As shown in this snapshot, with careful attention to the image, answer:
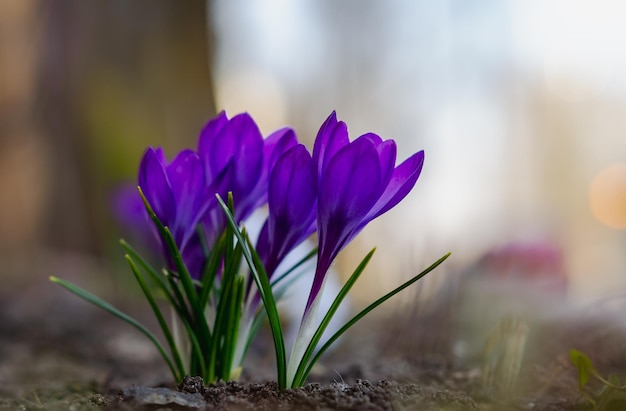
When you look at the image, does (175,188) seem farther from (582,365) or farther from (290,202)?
(582,365)

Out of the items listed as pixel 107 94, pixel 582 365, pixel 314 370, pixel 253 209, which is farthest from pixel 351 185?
pixel 107 94

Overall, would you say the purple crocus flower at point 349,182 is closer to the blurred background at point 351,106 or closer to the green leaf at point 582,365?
the green leaf at point 582,365

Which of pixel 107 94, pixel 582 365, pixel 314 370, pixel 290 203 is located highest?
pixel 107 94

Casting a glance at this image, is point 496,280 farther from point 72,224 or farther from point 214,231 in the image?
point 72,224

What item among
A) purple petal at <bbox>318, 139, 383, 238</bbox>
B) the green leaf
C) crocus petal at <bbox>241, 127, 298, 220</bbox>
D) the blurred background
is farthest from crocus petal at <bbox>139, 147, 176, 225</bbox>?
the blurred background

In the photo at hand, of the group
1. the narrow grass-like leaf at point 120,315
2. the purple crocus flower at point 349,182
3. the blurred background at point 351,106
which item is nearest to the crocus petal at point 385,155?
the purple crocus flower at point 349,182

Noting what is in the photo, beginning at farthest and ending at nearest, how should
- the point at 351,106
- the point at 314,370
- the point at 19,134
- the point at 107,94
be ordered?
1. the point at 351,106
2. the point at 107,94
3. the point at 19,134
4. the point at 314,370

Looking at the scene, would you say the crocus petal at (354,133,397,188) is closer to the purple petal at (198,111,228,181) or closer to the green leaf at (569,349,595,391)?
the purple petal at (198,111,228,181)
